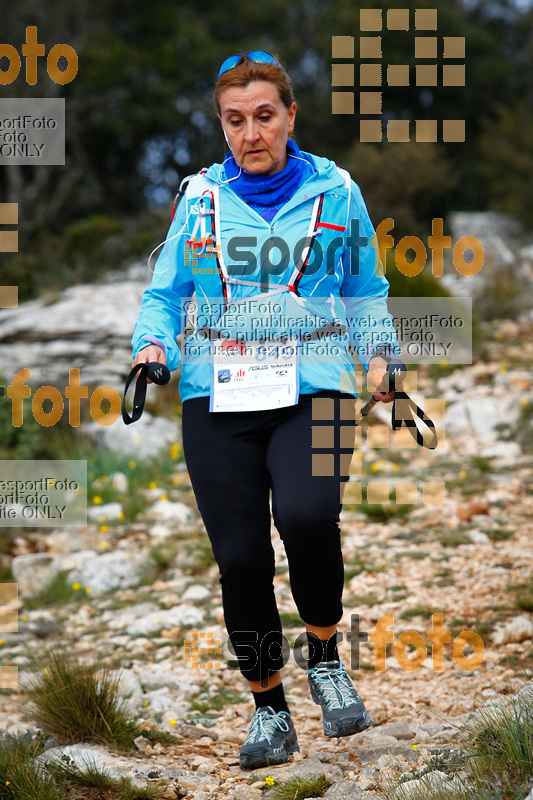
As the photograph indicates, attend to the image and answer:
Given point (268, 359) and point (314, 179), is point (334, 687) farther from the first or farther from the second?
point (314, 179)

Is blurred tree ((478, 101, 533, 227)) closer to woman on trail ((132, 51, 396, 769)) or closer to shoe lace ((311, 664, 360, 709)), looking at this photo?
woman on trail ((132, 51, 396, 769))

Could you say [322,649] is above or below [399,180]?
below

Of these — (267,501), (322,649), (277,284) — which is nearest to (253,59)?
(277,284)

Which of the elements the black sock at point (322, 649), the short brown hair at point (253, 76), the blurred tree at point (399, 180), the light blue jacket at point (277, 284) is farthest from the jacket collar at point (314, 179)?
the blurred tree at point (399, 180)

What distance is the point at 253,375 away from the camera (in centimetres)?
240

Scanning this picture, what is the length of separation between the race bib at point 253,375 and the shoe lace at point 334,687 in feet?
2.78

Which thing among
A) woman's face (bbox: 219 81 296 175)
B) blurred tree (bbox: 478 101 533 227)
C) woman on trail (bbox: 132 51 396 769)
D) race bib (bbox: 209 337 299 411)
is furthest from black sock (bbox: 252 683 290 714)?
blurred tree (bbox: 478 101 533 227)

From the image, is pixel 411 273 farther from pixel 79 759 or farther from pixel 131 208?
pixel 131 208

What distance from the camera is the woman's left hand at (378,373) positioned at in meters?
2.41

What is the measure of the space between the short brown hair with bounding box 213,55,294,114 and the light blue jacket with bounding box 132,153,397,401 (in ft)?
0.74

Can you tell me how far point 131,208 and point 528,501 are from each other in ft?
43.3

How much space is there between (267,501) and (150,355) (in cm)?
55

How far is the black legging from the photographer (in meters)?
2.29

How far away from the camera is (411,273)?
27.6ft
